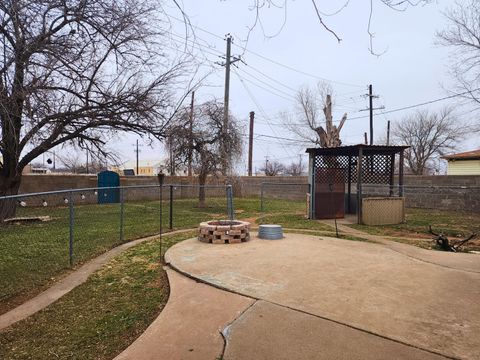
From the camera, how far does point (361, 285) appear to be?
495 cm

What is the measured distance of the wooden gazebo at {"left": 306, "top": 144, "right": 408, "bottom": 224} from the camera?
1308 cm

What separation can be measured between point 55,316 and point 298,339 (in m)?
2.80

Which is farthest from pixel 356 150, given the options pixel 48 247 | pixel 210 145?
pixel 48 247

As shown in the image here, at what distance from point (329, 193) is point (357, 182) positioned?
1.18 metres

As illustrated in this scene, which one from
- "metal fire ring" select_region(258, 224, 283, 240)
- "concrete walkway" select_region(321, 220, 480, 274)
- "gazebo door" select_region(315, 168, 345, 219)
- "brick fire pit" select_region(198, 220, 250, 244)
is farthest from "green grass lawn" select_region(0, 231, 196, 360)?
"gazebo door" select_region(315, 168, 345, 219)

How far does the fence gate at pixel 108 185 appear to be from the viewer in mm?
21230

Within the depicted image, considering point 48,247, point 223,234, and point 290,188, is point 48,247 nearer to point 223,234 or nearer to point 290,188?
point 223,234

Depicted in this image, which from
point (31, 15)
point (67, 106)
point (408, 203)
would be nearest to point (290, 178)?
point (408, 203)

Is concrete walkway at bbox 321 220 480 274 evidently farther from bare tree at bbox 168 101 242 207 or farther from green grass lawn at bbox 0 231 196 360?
bare tree at bbox 168 101 242 207

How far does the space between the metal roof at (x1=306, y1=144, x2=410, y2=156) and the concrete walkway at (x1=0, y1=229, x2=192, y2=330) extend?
947 cm

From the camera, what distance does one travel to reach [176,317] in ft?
12.9

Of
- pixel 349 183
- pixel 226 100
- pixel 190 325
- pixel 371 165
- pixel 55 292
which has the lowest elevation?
pixel 55 292

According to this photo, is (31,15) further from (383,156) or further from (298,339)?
(383,156)

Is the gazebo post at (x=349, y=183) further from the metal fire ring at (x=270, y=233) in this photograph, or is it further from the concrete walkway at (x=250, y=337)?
the concrete walkway at (x=250, y=337)
